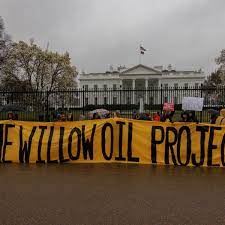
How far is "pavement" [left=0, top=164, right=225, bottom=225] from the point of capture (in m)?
4.82

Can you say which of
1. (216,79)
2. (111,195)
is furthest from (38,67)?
(216,79)

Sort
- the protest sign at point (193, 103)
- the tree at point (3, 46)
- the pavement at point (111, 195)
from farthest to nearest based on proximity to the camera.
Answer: the tree at point (3, 46), the protest sign at point (193, 103), the pavement at point (111, 195)

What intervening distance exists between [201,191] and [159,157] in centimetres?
291

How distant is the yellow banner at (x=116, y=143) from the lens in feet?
29.9

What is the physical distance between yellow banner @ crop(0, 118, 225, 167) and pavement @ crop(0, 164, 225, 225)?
578 millimetres

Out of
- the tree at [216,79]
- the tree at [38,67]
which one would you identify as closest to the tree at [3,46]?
the tree at [38,67]

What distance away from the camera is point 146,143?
9297 millimetres

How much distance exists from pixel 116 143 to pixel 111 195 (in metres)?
3.42

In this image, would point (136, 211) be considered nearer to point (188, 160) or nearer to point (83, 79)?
point (188, 160)

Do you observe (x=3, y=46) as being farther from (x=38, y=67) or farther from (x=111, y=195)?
(x=111, y=195)

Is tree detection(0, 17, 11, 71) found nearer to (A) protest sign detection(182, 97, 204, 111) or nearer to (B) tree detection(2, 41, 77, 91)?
(B) tree detection(2, 41, 77, 91)

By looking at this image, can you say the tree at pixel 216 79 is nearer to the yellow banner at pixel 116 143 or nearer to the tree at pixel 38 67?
the tree at pixel 38 67

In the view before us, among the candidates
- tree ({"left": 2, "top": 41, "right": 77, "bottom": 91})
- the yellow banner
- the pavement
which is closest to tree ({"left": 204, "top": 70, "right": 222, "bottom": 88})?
tree ({"left": 2, "top": 41, "right": 77, "bottom": 91})

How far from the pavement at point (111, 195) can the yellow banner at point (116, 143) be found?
0.58m
